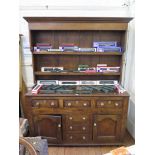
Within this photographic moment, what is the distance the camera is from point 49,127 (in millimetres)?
2080

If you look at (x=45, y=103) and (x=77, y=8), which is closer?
(x=45, y=103)

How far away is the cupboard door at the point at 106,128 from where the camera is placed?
2047 mm

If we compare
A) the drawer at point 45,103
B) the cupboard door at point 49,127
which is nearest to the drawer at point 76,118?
the cupboard door at point 49,127

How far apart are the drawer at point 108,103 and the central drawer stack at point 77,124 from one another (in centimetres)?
13

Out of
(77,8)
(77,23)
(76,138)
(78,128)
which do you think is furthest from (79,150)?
(77,8)

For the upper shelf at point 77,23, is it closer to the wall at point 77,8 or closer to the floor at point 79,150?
the wall at point 77,8

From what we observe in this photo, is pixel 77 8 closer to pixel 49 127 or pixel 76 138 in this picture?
pixel 49 127

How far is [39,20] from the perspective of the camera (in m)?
1.97

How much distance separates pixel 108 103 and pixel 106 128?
1.20 ft

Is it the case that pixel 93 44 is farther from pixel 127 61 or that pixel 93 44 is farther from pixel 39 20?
pixel 39 20

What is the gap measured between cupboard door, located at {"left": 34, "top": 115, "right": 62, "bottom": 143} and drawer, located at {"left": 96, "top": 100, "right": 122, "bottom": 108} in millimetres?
550

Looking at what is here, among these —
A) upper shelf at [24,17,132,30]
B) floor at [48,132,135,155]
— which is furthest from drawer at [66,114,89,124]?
upper shelf at [24,17,132,30]
